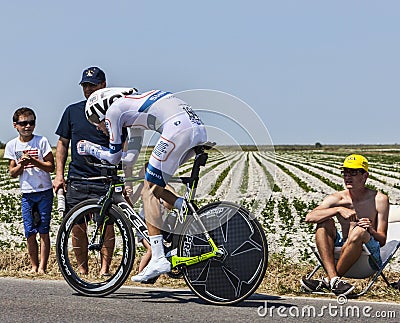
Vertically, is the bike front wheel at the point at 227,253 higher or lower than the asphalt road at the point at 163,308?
higher

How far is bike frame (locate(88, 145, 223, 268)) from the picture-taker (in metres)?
6.66

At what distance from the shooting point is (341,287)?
7078mm

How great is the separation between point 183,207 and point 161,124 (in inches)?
26.5

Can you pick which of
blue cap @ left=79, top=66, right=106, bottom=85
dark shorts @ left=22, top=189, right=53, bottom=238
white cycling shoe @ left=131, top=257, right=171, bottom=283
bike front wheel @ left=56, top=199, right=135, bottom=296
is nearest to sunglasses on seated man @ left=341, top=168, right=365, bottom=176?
white cycling shoe @ left=131, top=257, right=171, bottom=283

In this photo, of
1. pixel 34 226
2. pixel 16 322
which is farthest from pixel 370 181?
pixel 16 322

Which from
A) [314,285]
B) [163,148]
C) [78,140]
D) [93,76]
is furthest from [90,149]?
[314,285]

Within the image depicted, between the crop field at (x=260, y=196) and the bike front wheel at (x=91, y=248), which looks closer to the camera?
the crop field at (x=260, y=196)

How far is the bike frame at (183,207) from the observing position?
21.8 feet

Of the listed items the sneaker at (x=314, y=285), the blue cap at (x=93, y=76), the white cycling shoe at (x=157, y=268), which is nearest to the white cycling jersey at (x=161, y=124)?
the white cycling shoe at (x=157, y=268)

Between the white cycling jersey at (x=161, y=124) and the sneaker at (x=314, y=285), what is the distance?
159cm

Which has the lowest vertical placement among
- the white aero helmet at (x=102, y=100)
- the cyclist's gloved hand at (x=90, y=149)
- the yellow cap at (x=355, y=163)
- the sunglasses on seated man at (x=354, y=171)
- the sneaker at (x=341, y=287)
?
the sneaker at (x=341, y=287)

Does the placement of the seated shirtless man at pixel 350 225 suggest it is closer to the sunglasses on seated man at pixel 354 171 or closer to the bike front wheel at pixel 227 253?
the sunglasses on seated man at pixel 354 171

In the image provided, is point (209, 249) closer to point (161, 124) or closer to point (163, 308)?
point (163, 308)

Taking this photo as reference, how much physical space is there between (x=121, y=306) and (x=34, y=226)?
2475mm
